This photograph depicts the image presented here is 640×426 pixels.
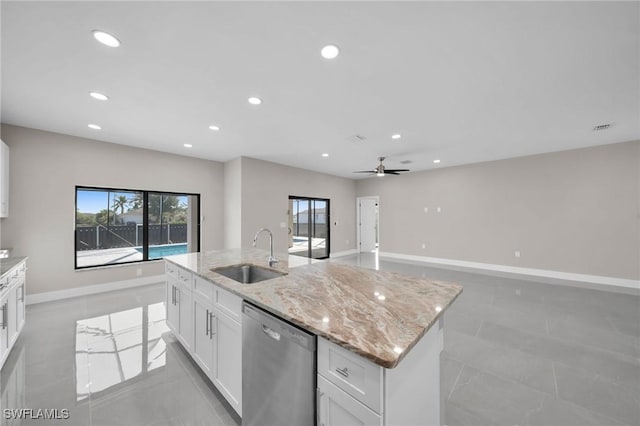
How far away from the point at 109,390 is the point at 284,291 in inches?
67.3

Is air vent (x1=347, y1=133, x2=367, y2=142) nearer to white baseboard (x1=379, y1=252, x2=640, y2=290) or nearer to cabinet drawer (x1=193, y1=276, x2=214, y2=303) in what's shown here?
cabinet drawer (x1=193, y1=276, x2=214, y2=303)

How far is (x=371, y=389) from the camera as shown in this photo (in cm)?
89

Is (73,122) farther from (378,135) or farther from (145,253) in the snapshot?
(378,135)

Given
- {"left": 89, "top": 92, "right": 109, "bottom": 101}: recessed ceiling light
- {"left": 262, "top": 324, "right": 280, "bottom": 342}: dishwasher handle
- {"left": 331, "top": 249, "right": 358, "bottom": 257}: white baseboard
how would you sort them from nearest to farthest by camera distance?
{"left": 262, "top": 324, "right": 280, "bottom": 342}: dishwasher handle
{"left": 89, "top": 92, "right": 109, "bottom": 101}: recessed ceiling light
{"left": 331, "top": 249, "right": 358, "bottom": 257}: white baseboard

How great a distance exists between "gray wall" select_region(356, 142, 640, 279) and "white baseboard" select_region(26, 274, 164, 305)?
20.8 ft

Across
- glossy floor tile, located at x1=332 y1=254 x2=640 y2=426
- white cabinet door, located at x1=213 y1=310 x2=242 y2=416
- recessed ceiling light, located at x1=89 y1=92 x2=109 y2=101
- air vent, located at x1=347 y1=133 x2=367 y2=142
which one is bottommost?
glossy floor tile, located at x1=332 y1=254 x2=640 y2=426

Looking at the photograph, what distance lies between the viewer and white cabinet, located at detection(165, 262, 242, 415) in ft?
5.23

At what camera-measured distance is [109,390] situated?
6.22ft

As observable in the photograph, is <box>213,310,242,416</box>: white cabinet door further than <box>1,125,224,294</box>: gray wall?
No

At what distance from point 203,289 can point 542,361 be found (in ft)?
10.1

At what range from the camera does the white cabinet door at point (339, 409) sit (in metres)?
0.90

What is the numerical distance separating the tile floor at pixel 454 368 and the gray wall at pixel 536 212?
64.4 inches

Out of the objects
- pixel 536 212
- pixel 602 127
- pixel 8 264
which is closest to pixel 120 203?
pixel 8 264

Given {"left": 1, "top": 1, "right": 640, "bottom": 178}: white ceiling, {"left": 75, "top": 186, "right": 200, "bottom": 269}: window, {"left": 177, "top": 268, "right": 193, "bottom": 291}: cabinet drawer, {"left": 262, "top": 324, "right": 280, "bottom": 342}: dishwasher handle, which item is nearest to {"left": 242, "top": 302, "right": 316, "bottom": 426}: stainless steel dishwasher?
{"left": 262, "top": 324, "right": 280, "bottom": 342}: dishwasher handle
